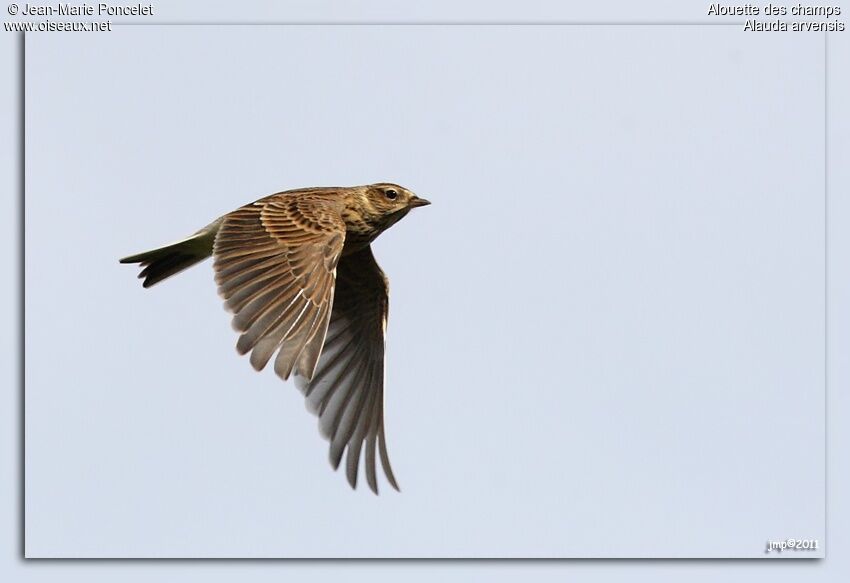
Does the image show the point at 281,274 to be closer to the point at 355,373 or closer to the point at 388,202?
the point at 388,202

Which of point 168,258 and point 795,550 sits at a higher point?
point 168,258

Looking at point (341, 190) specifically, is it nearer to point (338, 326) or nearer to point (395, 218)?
point (395, 218)

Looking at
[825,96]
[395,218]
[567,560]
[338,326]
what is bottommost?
[567,560]

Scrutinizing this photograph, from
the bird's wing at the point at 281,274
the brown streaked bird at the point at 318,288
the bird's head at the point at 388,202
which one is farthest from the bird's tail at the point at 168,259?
the bird's head at the point at 388,202

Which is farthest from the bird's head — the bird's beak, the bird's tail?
the bird's tail

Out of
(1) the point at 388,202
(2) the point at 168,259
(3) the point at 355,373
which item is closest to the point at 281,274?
(2) the point at 168,259

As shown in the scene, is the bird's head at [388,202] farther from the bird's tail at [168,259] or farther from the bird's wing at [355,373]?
the bird's tail at [168,259]

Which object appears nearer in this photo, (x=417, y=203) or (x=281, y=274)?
(x=281, y=274)

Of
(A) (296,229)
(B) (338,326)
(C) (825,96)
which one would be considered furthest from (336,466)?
(C) (825,96)
